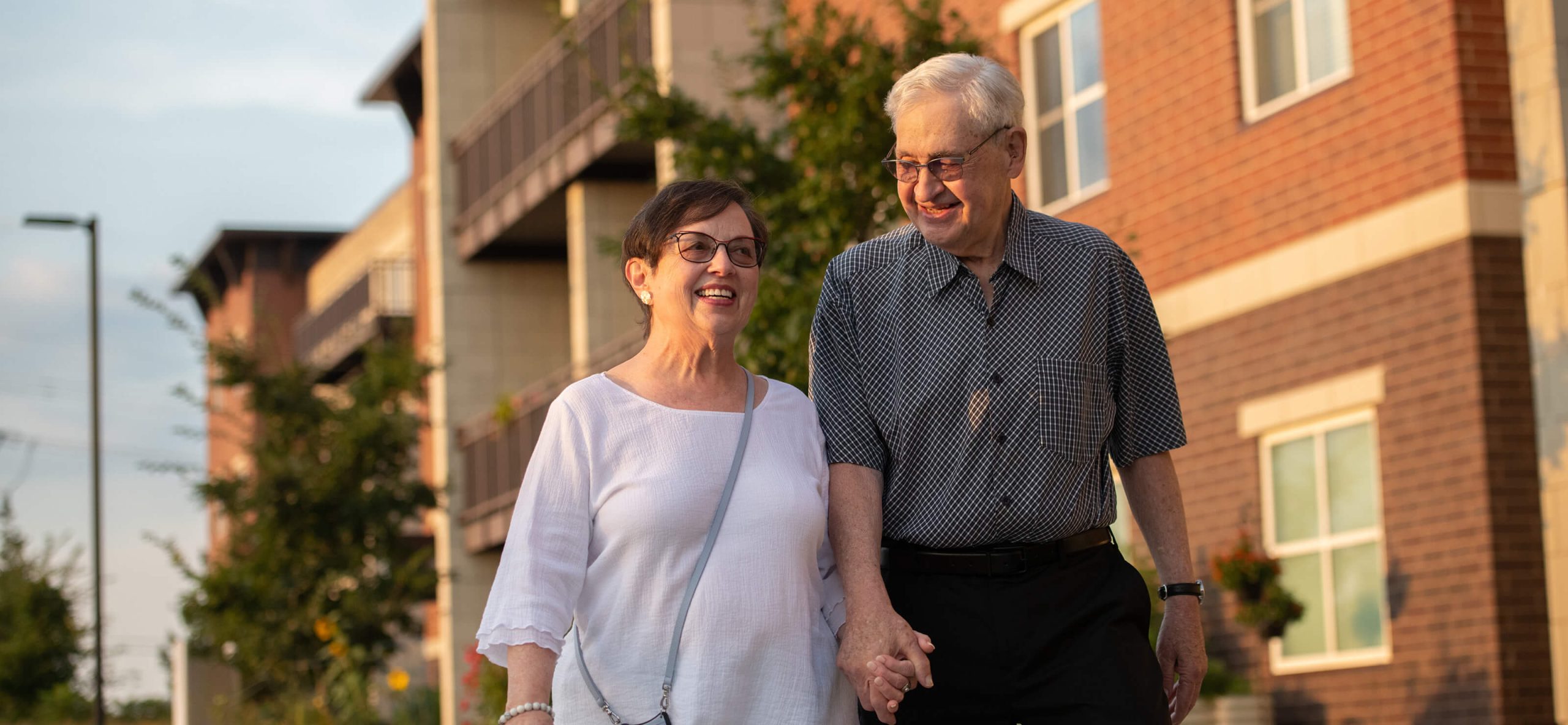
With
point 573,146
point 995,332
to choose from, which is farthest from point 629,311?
point 995,332

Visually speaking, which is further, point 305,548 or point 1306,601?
point 305,548

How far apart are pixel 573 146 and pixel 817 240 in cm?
1124

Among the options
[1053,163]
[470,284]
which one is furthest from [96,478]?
[1053,163]

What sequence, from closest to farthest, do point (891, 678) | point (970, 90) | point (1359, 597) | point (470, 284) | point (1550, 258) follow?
point (891, 678) → point (970, 90) → point (1550, 258) → point (1359, 597) → point (470, 284)

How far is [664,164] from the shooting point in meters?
17.6

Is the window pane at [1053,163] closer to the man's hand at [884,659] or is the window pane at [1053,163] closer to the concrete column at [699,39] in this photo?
the concrete column at [699,39]

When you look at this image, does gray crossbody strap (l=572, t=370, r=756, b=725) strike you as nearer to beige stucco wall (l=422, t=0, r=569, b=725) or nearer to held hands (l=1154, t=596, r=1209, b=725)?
held hands (l=1154, t=596, r=1209, b=725)

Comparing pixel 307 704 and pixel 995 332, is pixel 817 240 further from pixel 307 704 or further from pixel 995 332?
pixel 307 704

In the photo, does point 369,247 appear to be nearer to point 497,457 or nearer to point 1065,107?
point 497,457

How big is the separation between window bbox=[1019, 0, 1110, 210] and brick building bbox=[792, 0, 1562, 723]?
1.5 inches

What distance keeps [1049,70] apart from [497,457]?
34.8 feet

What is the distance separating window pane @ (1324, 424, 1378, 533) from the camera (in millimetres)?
12086

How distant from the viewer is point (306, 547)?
2164 centimetres

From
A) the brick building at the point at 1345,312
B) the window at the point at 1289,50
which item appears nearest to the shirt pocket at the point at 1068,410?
the brick building at the point at 1345,312
